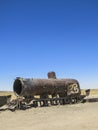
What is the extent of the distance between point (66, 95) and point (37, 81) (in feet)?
13.9

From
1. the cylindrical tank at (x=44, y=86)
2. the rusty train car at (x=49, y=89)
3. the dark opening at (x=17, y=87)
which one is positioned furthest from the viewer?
the dark opening at (x=17, y=87)

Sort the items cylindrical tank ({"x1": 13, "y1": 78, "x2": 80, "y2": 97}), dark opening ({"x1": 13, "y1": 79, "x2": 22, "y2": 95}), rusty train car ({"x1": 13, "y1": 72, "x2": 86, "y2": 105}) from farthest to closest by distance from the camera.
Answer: dark opening ({"x1": 13, "y1": 79, "x2": 22, "y2": 95}), rusty train car ({"x1": 13, "y1": 72, "x2": 86, "y2": 105}), cylindrical tank ({"x1": 13, "y1": 78, "x2": 80, "y2": 97})

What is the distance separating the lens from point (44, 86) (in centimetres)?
2780

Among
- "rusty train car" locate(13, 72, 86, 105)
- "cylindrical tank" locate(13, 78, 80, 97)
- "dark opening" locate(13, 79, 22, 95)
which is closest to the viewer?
"cylindrical tank" locate(13, 78, 80, 97)

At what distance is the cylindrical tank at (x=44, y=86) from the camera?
26.4 meters

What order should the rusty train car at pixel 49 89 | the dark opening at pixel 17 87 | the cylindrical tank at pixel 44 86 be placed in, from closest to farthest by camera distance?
the cylindrical tank at pixel 44 86 < the rusty train car at pixel 49 89 < the dark opening at pixel 17 87

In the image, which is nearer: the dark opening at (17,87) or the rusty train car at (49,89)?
the rusty train car at (49,89)

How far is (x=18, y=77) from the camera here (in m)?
26.9

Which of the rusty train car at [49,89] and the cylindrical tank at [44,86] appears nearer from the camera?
the cylindrical tank at [44,86]

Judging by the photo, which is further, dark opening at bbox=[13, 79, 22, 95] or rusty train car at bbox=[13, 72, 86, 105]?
dark opening at bbox=[13, 79, 22, 95]

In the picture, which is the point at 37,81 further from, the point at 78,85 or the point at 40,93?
the point at 78,85

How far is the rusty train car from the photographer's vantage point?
26.5m

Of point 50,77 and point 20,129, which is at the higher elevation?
point 50,77

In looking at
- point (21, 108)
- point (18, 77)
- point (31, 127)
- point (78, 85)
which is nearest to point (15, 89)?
point (18, 77)
